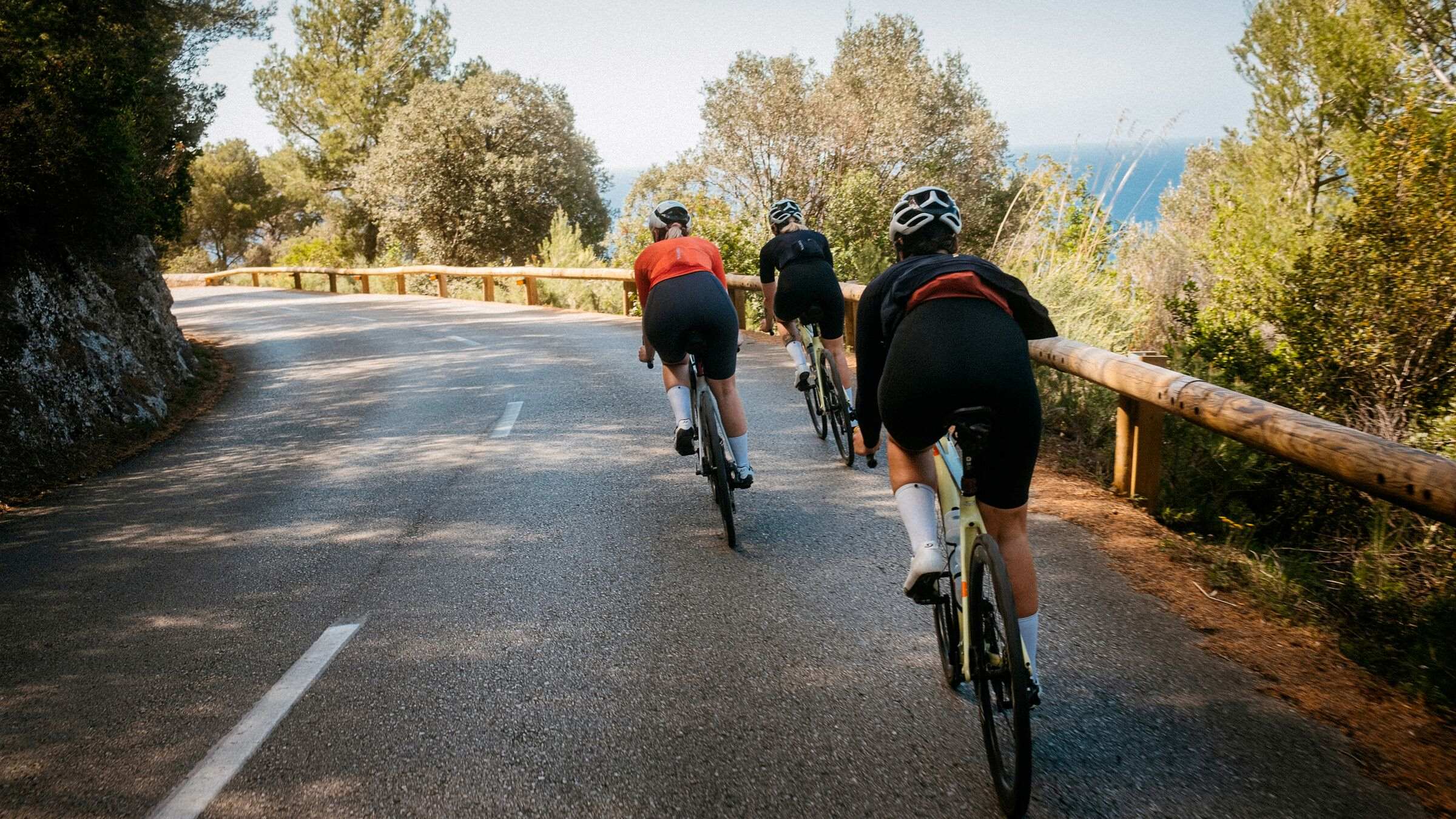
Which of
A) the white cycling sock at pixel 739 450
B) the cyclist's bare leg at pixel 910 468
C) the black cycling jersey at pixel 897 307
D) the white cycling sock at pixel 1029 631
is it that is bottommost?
the white cycling sock at pixel 1029 631

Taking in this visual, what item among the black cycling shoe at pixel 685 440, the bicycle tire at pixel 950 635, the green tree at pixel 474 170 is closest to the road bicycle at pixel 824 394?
the black cycling shoe at pixel 685 440

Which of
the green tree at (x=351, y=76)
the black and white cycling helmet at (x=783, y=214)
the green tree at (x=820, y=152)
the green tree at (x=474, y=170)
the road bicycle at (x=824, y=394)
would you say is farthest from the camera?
the green tree at (x=351, y=76)

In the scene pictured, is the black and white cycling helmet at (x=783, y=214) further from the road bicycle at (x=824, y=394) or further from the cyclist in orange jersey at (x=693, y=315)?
the cyclist in orange jersey at (x=693, y=315)

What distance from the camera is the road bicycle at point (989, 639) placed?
275 cm

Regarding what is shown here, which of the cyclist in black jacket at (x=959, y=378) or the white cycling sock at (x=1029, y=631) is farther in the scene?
the white cycling sock at (x=1029, y=631)

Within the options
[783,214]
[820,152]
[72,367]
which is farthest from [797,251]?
[820,152]

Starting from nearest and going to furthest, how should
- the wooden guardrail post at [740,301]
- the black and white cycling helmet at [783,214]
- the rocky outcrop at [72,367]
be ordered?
the black and white cycling helmet at [783,214] → the rocky outcrop at [72,367] → the wooden guardrail post at [740,301]

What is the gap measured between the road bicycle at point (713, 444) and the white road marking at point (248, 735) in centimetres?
204

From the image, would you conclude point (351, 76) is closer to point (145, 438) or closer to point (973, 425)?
point (145, 438)

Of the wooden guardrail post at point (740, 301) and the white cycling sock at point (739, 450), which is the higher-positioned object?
the wooden guardrail post at point (740, 301)

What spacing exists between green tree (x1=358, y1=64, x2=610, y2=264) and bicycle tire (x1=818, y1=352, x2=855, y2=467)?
91.4ft

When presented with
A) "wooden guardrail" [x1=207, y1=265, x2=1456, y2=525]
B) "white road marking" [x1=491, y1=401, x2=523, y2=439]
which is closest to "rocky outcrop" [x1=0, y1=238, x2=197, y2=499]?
"white road marking" [x1=491, y1=401, x2=523, y2=439]

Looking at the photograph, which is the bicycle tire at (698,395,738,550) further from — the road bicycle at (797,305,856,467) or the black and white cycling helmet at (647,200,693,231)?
the road bicycle at (797,305,856,467)

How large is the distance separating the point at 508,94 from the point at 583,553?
110 ft
